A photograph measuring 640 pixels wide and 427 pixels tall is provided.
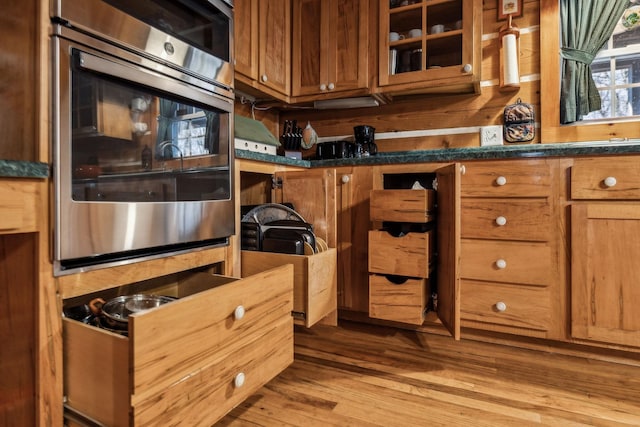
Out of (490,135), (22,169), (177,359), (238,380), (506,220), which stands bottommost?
(238,380)

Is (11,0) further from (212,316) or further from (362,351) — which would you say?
(362,351)

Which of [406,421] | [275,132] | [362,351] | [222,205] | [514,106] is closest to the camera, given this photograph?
[406,421]

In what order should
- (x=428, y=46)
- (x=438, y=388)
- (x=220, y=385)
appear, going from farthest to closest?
(x=428, y=46), (x=438, y=388), (x=220, y=385)

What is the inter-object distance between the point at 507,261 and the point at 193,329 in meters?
1.33

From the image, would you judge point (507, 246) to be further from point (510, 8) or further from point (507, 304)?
point (510, 8)

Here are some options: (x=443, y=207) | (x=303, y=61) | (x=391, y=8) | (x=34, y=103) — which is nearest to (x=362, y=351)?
(x=443, y=207)

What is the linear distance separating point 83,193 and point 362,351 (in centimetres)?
123

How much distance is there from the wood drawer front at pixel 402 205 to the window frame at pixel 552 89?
2.95 feet

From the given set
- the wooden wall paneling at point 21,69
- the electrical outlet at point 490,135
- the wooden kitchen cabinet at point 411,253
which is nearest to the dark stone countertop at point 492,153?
the wooden kitchen cabinet at point 411,253

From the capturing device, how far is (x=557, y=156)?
57.6 inches

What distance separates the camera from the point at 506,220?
1.54m

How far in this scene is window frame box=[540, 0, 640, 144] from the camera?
1.89 metres

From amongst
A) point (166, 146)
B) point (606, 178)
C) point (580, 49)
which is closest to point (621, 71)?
point (580, 49)

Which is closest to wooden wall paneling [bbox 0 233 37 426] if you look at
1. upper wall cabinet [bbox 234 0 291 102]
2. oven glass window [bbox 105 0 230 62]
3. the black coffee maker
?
oven glass window [bbox 105 0 230 62]
